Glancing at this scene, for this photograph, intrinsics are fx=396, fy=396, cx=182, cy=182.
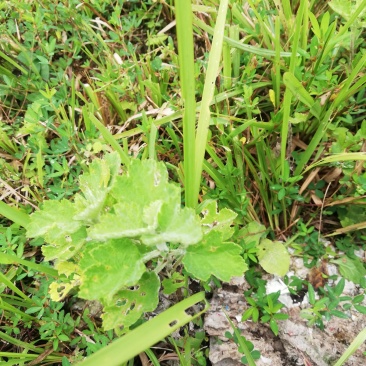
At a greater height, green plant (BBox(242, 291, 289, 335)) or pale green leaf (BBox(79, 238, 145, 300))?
pale green leaf (BBox(79, 238, 145, 300))

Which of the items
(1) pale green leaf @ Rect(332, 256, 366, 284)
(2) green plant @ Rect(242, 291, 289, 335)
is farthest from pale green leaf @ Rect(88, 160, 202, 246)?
(1) pale green leaf @ Rect(332, 256, 366, 284)

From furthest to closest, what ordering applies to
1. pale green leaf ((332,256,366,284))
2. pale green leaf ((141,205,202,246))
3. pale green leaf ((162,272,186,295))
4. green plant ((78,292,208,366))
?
pale green leaf ((332,256,366,284)) → pale green leaf ((162,272,186,295)) → pale green leaf ((141,205,202,246)) → green plant ((78,292,208,366))

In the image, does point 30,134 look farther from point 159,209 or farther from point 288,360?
point 288,360

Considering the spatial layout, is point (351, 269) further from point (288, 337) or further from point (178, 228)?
point (178, 228)

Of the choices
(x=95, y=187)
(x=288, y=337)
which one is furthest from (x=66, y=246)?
(x=288, y=337)

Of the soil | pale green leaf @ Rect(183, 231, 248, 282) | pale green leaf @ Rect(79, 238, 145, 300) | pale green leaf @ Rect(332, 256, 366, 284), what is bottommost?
the soil

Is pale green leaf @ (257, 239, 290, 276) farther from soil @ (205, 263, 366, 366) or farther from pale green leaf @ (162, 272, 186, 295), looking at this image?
pale green leaf @ (162, 272, 186, 295)

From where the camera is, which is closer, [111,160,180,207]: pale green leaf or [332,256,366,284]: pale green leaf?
[111,160,180,207]: pale green leaf

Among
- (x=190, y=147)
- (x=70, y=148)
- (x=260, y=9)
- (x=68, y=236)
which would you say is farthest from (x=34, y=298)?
(x=260, y=9)

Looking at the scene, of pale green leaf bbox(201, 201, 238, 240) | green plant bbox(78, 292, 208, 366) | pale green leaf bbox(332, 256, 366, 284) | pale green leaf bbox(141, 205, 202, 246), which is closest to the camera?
green plant bbox(78, 292, 208, 366)
